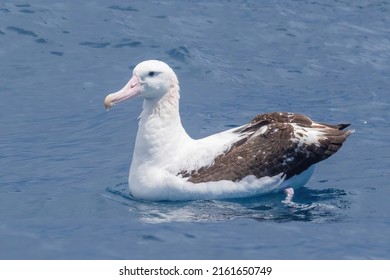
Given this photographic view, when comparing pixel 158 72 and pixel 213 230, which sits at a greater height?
pixel 158 72

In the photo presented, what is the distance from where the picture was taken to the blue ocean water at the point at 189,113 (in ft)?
40.6

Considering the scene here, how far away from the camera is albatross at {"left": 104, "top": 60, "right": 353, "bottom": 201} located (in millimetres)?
13883

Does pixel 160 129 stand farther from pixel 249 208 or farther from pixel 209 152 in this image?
pixel 249 208

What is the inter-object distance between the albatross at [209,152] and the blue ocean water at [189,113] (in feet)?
0.81

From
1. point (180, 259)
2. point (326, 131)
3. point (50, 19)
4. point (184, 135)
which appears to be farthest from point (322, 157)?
point (50, 19)

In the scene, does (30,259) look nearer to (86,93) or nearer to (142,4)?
(86,93)

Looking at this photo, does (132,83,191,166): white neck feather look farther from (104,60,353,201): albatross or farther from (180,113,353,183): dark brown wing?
(180,113,353,183): dark brown wing

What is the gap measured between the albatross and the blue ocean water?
9.7 inches

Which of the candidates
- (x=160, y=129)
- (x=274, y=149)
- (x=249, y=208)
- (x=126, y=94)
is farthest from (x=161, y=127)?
(x=249, y=208)

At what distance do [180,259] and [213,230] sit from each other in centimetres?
102

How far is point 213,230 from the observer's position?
1255cm

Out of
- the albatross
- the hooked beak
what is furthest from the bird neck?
the hooked beak

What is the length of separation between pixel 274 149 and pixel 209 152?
35.6 inches

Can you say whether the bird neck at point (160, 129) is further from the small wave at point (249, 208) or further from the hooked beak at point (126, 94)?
the small wave at point (249, 208)
